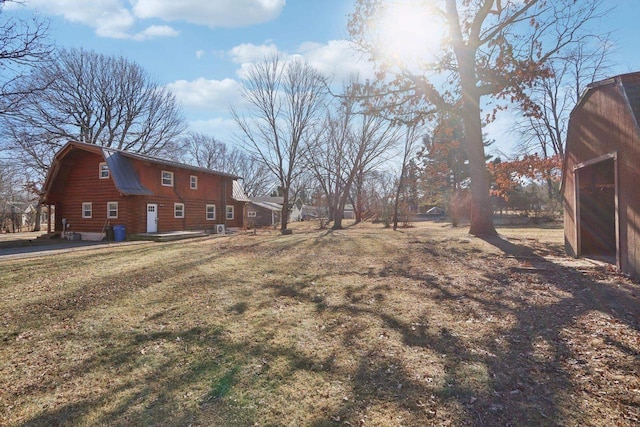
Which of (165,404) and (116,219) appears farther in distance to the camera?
(116,219)

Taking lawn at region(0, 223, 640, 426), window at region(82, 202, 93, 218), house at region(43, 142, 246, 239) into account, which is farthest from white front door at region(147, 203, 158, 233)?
lawn at region(0, 223, 640, 426)

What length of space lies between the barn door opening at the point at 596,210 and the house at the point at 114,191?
20379 mm

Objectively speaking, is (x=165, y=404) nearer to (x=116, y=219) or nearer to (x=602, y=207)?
(x=602, y=207)

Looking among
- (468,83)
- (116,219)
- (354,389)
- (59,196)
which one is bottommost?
(354,389)

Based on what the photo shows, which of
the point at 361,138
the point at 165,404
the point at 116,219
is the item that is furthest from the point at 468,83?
the point at 116,219

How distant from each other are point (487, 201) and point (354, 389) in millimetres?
11239

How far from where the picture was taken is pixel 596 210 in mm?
A: 8883

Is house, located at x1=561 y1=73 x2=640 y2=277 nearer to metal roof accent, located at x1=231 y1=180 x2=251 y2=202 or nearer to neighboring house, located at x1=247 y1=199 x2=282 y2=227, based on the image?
metal roof accent, located at x1=231 y1=180 x2=251 y2=202

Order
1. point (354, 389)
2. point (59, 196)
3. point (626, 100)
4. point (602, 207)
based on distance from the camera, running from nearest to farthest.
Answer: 1. point (354, 389)
2. point (626, 100)
3. point (602, 207)
4. point (59, 196)

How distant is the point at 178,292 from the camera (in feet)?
20.4

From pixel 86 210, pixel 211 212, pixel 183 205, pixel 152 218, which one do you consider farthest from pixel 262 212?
pixel 86 210

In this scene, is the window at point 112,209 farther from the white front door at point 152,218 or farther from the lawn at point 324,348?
the lawn at point 324,348

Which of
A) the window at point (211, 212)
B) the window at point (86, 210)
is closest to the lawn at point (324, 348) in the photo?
the window at point (86, 210)

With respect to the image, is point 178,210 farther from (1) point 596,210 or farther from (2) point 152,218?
(1) point 596,210
